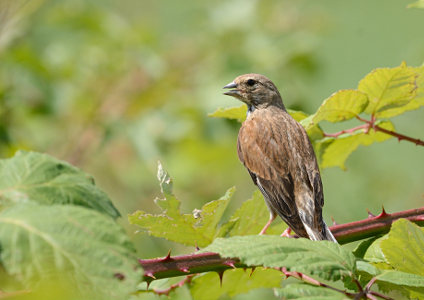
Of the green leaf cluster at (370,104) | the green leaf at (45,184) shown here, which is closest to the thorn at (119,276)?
the green leaf at (45,184)

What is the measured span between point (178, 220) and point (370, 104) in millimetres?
1012

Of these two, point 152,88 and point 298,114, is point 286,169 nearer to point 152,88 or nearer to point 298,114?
point 298,114

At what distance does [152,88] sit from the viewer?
18.3 ft


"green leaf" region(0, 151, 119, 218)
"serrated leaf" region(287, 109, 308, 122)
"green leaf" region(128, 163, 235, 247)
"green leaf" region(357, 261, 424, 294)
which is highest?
"serrated leaf" region(287, 109, 308, 122)

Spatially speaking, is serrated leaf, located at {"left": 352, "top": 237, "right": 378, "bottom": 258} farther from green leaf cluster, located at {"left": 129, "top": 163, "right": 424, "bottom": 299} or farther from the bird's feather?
the bird's feather

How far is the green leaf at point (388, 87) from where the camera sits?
2428 millimetres

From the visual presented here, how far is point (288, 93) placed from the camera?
559 centimetres

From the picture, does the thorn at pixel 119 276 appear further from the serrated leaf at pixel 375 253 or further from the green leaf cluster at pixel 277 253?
the serrated leaf at pixel 375 253

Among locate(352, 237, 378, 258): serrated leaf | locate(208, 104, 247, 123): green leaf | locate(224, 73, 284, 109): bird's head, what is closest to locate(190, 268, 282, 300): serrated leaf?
locate(352, 237, 378, 258): serrated leaf

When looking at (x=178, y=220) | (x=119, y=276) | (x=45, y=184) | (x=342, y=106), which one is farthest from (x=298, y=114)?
(x=119, y=276)

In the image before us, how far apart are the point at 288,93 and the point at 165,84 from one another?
119 centimetres

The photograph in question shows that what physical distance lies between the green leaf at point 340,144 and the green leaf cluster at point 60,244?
1.55 metres

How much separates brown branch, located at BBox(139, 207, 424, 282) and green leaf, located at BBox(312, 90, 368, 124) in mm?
474

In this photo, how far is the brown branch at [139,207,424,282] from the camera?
1.99 m
